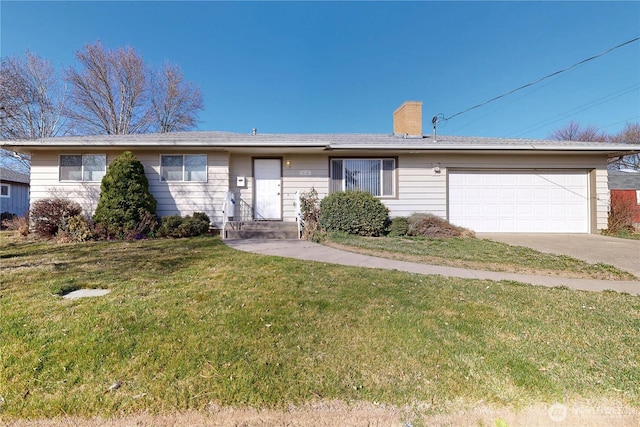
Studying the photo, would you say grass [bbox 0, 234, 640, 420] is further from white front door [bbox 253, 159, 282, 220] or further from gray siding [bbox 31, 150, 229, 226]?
white front door [bbox 253, 159, 282, 220]

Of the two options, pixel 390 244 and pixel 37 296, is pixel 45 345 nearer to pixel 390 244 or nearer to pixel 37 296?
pixel 37 296

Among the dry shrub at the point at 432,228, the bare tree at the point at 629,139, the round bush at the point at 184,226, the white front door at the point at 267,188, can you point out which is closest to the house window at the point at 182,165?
the round bush at the point at 184,226

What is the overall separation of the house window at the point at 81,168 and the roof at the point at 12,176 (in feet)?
43.5

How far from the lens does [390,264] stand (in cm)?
546

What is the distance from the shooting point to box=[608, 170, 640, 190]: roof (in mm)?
19031

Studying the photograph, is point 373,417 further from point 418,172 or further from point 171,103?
point 171,103

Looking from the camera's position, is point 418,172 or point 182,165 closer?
point 182,165

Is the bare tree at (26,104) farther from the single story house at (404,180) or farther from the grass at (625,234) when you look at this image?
the grass at (625,234)

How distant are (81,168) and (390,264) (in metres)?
10.7

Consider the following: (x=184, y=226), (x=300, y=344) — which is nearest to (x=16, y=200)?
(x=184, y=226)

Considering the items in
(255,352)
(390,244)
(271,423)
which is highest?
(390,244)

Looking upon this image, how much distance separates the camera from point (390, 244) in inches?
281

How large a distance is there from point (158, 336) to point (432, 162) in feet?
31.9

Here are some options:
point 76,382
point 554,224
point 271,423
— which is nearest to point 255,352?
point 271,423
